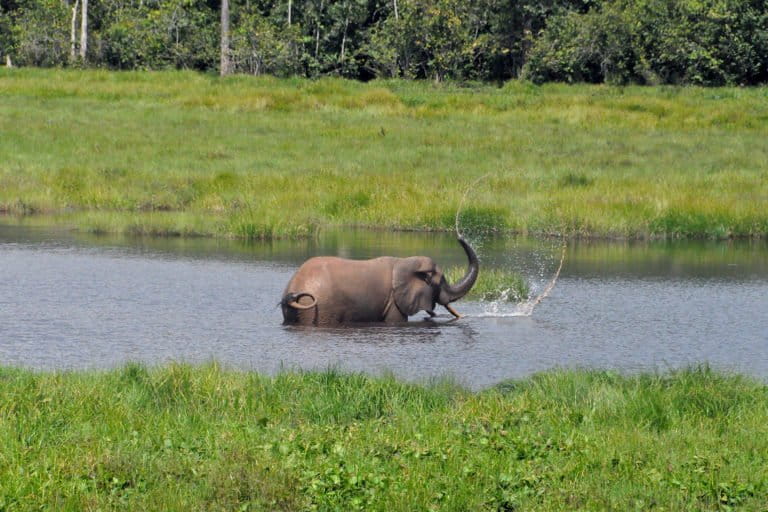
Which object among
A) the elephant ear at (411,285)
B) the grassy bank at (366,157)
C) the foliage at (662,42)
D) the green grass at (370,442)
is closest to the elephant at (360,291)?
the elephant ear at (411,285)

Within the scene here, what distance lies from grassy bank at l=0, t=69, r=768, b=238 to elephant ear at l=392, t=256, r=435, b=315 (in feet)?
27.7

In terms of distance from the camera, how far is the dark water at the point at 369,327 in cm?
1197

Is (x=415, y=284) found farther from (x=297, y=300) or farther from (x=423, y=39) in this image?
(x=423, y=39)

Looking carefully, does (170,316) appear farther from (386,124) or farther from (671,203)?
(386,124)

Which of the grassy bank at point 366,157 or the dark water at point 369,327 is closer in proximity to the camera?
the dark water at point 369,327

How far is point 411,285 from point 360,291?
24.6 inches

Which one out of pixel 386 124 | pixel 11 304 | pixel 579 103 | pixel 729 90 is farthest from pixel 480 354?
pixel 729 90

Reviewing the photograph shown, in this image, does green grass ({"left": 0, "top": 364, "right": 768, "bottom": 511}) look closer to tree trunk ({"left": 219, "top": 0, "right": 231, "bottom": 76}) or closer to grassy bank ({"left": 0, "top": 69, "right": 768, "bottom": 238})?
grassy bank ({"left": 0, "top": 69, "right": 768, "bottom": 238})

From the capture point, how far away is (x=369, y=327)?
13.6 m

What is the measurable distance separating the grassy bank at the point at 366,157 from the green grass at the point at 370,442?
1308cm

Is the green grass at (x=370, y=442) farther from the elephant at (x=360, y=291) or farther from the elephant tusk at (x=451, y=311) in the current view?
the elephant tusk at (x=451, y=311)

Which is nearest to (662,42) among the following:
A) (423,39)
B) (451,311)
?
(423,39)

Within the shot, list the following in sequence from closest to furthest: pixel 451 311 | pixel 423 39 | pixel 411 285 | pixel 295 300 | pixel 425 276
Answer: pixel 295 300, pixel 411 285, pixel 425 276, pixel 451 311, pixel 423 39

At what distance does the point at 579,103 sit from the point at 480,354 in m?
27.7
